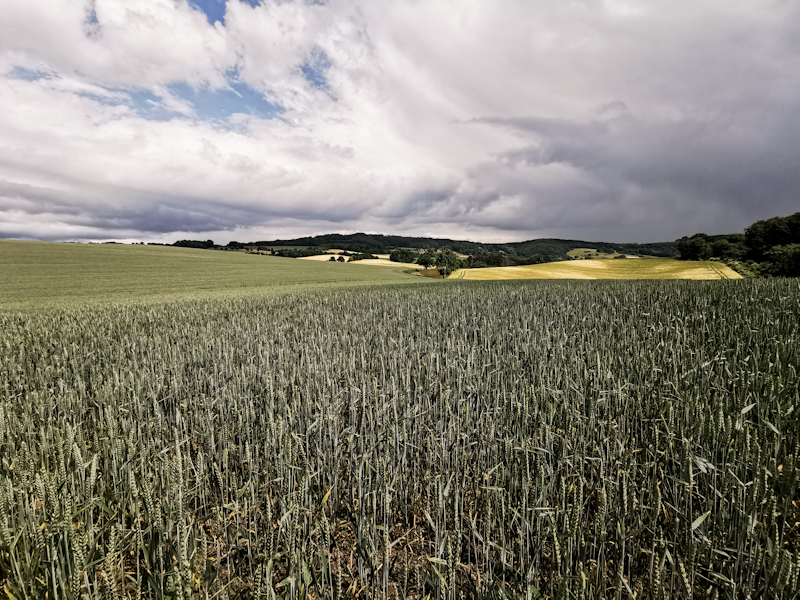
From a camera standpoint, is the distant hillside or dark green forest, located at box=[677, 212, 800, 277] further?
the distant hillside

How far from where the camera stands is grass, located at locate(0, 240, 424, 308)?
1021 inches

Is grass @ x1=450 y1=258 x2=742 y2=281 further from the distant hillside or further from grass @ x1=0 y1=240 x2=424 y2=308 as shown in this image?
the distant hillside

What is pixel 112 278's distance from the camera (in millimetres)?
37094

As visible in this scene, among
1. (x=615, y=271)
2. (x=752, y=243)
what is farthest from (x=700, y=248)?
(x=615, y=271)

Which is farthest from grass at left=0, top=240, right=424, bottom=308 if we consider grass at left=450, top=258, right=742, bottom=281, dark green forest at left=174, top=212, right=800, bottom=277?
dark green forest at left=174, top=212, right=800, bottom=277

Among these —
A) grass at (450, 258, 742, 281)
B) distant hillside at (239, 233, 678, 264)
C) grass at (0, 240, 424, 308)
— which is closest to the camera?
grass at (0, 240, 424, 308)

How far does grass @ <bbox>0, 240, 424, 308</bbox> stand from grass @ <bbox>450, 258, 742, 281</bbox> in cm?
1132

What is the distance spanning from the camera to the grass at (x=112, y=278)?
2593cm

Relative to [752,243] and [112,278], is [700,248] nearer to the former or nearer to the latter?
[752,243]

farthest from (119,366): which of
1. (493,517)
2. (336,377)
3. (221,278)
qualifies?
(221,278)

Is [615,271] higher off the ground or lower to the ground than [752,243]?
lower

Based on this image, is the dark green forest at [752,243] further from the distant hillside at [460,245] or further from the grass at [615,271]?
the distant hillside at [460,245]

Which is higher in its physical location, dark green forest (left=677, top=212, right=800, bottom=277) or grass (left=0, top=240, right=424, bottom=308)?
dark green forest (left=677, top=212, right=800, bottom=277)

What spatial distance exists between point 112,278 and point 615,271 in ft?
201
